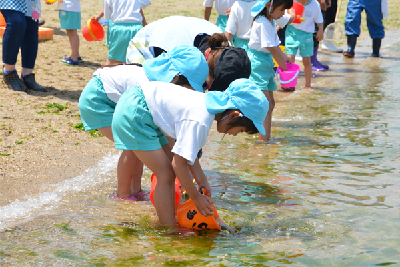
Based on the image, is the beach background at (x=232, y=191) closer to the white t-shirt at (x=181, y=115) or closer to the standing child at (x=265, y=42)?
the white t-shirt at (x=181, y=115)

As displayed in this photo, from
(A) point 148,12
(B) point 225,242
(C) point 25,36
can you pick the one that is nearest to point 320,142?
(B) point 225,242

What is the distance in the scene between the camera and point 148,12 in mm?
14000

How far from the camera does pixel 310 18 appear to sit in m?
8.01

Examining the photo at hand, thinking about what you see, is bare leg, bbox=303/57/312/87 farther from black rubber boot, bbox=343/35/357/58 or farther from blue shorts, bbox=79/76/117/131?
blue shorts, bbox=79/76/117/131

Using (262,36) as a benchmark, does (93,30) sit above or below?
below

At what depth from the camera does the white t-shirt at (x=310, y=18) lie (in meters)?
7.93

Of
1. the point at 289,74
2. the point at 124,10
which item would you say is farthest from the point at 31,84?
the point at 289,74

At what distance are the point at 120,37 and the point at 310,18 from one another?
10.9ft

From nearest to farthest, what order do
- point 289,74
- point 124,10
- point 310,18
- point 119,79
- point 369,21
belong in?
point 119,79 → point 124,10 → point 289,74 → point 310,18 → point 369,21

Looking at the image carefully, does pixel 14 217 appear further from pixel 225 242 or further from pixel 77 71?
pixel 77 71

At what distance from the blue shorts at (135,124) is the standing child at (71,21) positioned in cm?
538

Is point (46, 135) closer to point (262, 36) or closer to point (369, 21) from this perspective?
point (262, 36)

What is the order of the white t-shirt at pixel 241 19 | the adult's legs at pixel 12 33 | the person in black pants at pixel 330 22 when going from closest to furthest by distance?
the white t-shirt at pixel 241 19
the adult's legs at pixel 12 33
the person in black pants at pixel 330 22

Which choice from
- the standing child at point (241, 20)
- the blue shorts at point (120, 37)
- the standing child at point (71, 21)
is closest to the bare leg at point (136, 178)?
the standing child at point (241, 20)
